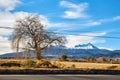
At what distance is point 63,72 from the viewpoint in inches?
1179

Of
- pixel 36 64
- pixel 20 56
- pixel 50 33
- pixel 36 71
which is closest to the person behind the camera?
pixel 36 71

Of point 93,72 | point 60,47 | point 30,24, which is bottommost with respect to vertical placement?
point 93,72

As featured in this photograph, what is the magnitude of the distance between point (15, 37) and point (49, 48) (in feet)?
21.1

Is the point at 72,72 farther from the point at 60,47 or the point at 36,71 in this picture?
the point at 60,47

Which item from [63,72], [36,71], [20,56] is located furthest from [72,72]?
[20,56]

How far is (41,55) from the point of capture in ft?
209

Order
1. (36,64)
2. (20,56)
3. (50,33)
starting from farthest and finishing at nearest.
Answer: (50,33)
(20,56)
(36,64)

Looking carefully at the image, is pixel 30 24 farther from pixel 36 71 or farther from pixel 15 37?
pixel 36 71

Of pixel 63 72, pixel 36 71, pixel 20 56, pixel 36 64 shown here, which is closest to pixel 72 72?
pixel 63 72

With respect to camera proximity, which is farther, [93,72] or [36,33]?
[36,33]

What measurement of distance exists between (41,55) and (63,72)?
34.0 meters

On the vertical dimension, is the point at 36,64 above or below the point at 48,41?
below

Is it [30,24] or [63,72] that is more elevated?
[30,24]

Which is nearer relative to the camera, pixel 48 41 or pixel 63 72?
pixel 63 72
